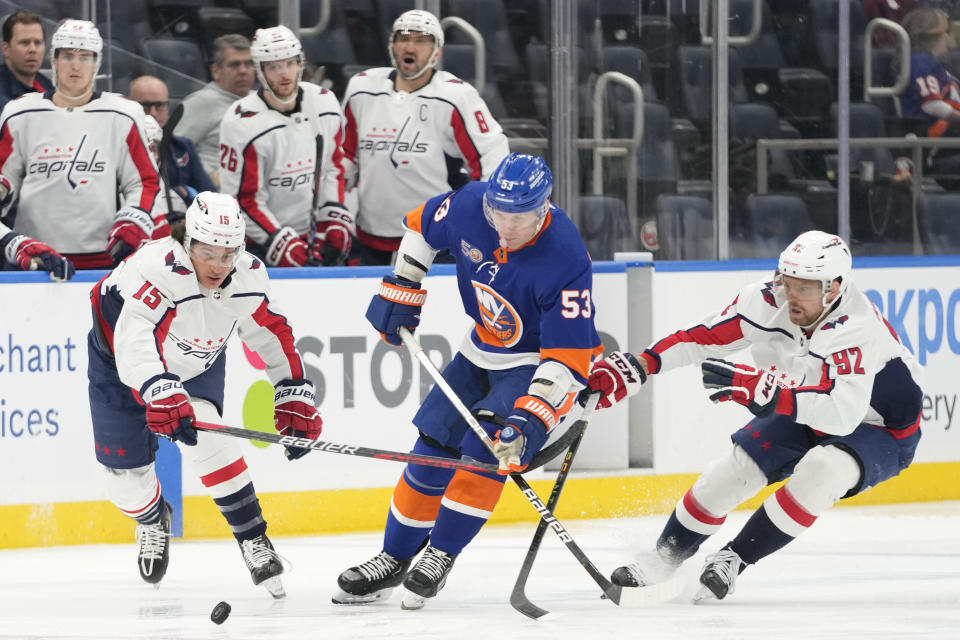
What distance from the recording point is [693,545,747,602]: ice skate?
12.4 feet

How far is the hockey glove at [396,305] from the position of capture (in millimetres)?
3732

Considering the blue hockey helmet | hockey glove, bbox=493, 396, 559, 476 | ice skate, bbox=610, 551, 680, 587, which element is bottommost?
ice skate, bbox=610, 551, 680, 587

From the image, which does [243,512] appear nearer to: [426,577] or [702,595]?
[426,577]

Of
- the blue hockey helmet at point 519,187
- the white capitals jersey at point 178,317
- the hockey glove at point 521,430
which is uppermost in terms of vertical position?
the blue hockey helmet at point 519,187

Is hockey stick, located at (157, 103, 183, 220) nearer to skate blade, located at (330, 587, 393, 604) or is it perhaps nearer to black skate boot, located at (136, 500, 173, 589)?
black skate boot, located at (136, 500, 173, 589)

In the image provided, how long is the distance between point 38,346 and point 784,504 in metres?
2.22

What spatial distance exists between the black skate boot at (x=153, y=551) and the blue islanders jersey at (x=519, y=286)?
980 mm

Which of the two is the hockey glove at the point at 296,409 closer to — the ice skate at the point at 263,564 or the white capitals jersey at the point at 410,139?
the ice skate at the point at 263,564

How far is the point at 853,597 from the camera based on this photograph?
3.91 meters

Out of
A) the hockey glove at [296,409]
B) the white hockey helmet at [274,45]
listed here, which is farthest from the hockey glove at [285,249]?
the hockey glove at [296,409]

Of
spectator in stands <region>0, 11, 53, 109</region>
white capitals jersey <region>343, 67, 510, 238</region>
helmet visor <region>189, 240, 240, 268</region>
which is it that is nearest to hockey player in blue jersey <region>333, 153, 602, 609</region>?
helmet visor <region>189, 240, 240, 268</region>

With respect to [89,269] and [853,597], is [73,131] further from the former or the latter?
[853,597]

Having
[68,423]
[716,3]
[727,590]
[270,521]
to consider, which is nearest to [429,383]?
[270,521]

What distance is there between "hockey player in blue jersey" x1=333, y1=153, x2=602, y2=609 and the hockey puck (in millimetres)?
346
